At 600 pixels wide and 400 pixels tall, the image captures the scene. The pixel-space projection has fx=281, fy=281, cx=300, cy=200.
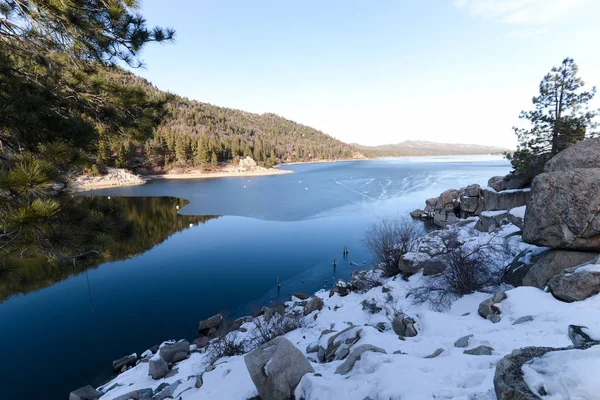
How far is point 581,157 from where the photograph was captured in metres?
8.27

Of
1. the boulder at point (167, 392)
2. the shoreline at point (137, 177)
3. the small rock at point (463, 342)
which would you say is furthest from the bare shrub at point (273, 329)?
the shoreline at point (137, 177)

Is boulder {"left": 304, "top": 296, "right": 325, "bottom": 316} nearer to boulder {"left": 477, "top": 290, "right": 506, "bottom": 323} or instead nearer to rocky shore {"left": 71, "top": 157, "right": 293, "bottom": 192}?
boulder {"left": 477, "top": 290, "right": 506, "bottom": 323}

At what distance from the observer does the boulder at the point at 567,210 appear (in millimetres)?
6867

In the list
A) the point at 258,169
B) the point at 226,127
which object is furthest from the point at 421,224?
the point at 226,127

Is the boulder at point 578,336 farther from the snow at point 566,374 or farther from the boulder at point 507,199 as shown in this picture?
the boulder at point 507,199

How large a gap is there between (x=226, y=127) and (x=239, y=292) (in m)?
168

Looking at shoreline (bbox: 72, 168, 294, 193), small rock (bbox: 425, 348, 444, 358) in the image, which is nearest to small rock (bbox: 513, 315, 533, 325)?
small rock (bbox: 425, 348, 444, 358)

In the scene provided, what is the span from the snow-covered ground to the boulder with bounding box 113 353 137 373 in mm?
3390

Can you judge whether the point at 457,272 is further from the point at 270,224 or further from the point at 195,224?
the point at 195,224

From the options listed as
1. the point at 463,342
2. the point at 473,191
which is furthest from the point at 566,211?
the point at 473,191

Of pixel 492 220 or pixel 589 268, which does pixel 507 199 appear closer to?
pixel 492 220

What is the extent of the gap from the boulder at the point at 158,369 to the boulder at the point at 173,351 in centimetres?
110

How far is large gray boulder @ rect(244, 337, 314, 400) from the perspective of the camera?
16.2 ft

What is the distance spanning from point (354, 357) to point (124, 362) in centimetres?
1146
